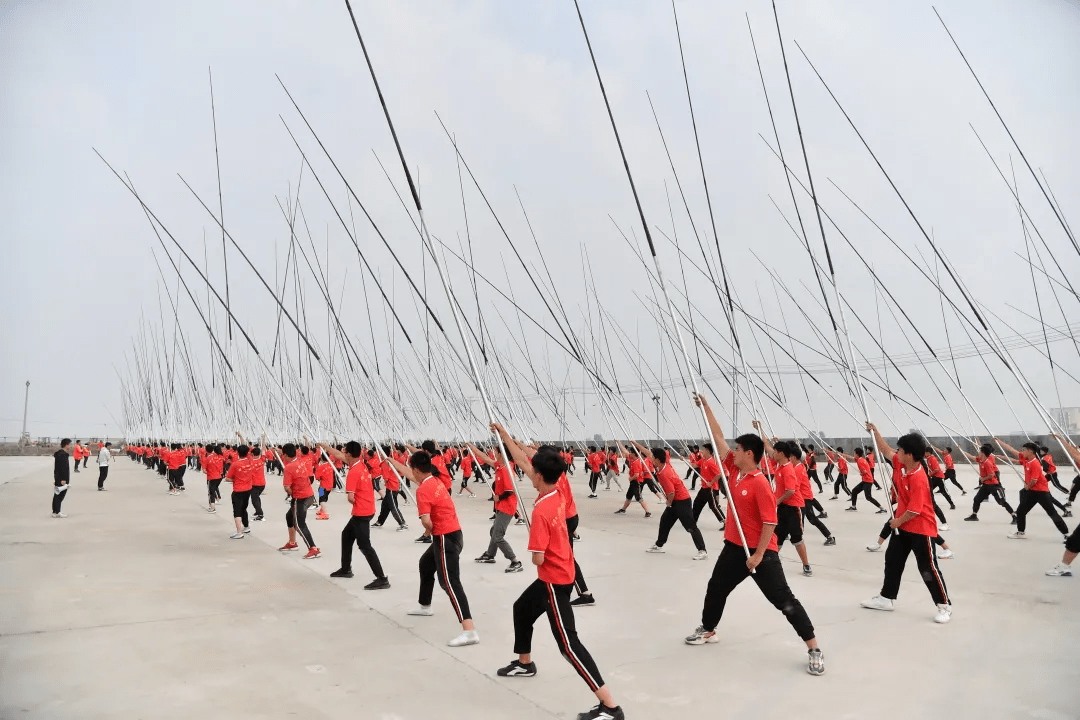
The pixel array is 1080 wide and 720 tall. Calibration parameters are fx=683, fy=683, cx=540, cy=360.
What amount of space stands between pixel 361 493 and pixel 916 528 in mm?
5567

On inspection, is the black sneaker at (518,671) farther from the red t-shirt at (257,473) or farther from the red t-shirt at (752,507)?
the red t-shirt at (257,473)

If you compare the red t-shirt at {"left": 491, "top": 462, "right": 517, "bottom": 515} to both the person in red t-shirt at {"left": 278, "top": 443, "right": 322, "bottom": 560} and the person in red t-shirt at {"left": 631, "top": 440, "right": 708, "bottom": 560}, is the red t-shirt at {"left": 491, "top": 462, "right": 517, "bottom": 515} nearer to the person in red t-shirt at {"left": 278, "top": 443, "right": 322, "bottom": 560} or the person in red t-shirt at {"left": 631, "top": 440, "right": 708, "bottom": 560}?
the person in red t-shirt at {"left": 631, "top": 440, "right": 708, "bottom": 560}

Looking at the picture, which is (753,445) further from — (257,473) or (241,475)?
(257,473)

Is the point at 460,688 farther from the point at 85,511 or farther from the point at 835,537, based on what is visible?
the point at 85,511

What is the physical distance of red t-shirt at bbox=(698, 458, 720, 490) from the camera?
1056 centimetres

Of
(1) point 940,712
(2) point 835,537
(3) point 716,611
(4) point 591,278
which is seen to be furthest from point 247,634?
(4) point 591,278

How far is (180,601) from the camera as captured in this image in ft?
22.4

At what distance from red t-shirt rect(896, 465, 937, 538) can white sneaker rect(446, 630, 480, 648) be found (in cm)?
384

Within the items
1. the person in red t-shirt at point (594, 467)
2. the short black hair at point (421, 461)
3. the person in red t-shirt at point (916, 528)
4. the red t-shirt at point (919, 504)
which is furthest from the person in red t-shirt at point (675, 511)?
the person in red t-shirt at point (594, 467)

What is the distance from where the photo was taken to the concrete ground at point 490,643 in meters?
4.16

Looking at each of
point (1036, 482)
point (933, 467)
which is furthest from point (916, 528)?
point (933, 467)

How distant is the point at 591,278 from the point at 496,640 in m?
19.1

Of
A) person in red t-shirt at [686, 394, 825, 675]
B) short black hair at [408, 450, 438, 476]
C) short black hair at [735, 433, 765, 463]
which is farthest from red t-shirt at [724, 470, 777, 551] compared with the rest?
short black hair at [408, 450, 438, 476]

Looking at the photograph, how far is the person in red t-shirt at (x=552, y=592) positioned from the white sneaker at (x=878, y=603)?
349 cm
